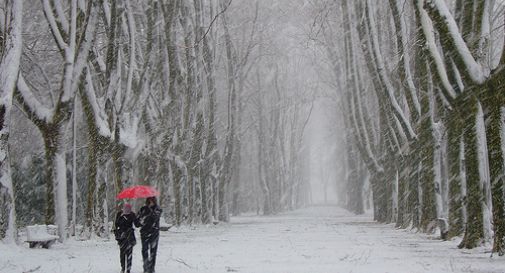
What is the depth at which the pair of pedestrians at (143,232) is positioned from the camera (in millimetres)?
10867

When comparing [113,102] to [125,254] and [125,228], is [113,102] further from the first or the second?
[125,254]

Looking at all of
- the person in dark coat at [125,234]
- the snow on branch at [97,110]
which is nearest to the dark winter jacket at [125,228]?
the person in dark coat at [125,234]

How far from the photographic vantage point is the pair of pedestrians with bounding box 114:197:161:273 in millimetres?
10867

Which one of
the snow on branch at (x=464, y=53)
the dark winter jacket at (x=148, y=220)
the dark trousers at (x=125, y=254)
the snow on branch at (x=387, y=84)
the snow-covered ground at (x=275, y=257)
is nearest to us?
the dark trousers at (x=125, y=254)

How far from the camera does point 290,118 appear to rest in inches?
2251

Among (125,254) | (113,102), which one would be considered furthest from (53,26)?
(125,254)

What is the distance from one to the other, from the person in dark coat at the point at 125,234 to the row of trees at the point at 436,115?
6.54 m

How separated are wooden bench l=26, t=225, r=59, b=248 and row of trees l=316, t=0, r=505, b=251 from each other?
8.68m

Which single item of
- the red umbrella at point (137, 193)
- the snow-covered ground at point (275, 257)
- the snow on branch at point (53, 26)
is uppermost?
the snow on branch at point (53, 26)

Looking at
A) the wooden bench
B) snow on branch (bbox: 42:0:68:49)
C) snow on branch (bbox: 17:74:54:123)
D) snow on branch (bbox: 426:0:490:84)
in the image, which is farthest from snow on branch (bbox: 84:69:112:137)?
snow on branch (bbox: 426:0:490:84)

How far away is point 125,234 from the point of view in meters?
10.9

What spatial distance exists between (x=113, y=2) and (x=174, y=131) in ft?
30.2

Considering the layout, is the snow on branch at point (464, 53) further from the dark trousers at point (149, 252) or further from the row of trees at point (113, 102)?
the dark trousers at point (149, 252)

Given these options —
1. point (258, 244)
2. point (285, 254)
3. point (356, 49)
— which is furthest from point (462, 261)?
point (356, 49)
